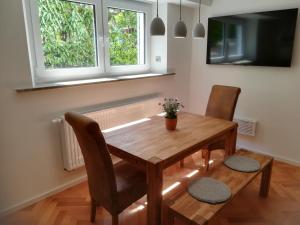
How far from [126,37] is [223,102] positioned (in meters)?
1.45

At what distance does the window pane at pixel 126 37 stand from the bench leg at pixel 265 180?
201 centimetres

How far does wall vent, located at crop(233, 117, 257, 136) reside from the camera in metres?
3.06

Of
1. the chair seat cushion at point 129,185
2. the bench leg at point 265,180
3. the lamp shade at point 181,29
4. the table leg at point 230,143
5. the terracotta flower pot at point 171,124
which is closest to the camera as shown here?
the chair seat cushion at point 129,185

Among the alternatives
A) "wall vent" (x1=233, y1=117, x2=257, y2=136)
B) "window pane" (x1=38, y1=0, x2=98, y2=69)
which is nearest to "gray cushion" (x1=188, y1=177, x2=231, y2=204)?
"wall vent" (x1=233, y1=117, x2=257, y2=136)

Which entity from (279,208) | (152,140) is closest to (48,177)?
(152,140)

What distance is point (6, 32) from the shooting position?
1769 millimetres

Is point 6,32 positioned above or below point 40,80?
above

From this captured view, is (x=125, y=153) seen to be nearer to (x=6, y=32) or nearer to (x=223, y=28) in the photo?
(x=6, y=32)

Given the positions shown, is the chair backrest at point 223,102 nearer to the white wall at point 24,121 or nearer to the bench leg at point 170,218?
the white wall at point 24,121

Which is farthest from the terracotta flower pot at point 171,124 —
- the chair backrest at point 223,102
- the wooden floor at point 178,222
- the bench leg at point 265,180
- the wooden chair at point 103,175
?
the bench leg at point 265,180

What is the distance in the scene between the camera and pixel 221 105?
2.67 meters

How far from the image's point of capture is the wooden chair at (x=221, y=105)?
2.56 m

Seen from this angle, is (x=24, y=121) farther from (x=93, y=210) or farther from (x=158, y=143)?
(x=158, y=143)

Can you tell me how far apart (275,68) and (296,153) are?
106 centimetres
